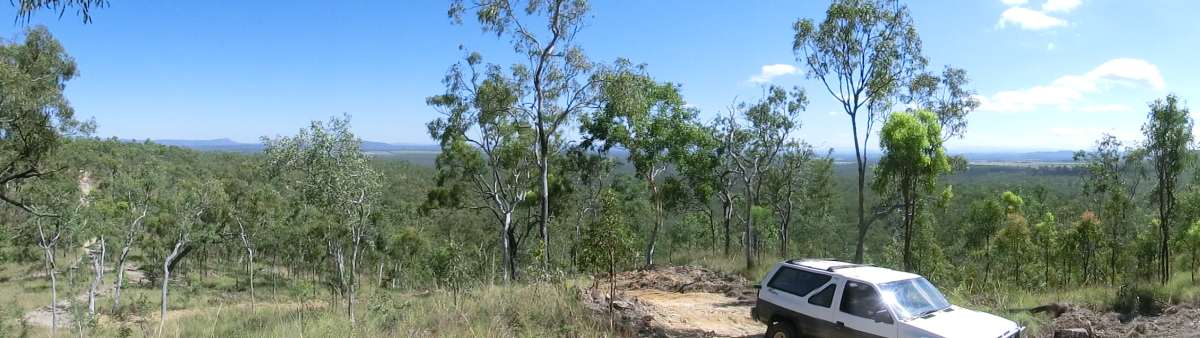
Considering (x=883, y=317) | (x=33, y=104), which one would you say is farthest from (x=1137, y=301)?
(x=33, y=104)

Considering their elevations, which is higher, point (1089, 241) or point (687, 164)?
point (687, 164)

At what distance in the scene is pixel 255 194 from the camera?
33.3 metres

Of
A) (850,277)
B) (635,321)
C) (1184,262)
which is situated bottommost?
(1184,262)

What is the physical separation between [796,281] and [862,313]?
1138mm

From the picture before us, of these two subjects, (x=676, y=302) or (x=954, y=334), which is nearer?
(x=954, y=334)

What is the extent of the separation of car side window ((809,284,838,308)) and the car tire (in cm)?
49

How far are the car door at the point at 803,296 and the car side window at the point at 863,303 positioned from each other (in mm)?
201

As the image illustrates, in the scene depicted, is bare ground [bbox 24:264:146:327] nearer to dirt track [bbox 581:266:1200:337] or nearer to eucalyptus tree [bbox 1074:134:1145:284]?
dirt track [bbox 581:266:1200:337]

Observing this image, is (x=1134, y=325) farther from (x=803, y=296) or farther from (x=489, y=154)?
(x=489, y=154)

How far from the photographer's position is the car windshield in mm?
7387

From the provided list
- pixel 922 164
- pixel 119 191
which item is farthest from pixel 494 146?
pixel 119 191

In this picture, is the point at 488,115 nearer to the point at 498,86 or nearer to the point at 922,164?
the point at 498,86

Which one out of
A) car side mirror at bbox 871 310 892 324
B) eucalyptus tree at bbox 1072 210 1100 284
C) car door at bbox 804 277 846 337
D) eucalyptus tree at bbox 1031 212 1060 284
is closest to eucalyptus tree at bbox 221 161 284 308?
car door at bbox 804 277 846 337

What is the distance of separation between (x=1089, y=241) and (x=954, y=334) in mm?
28175
